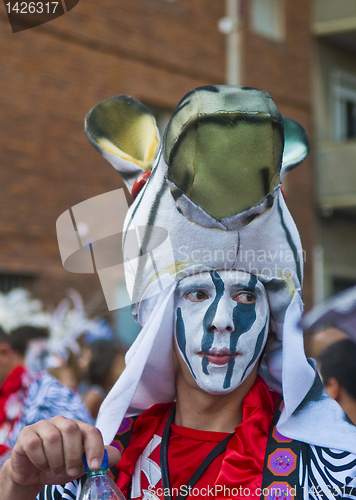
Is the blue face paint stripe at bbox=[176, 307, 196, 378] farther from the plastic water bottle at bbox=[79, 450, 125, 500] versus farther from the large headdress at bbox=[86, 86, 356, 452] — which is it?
the plastic water bottle at bbox=[79, 450, 125, 500]

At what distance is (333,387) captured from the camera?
322cm

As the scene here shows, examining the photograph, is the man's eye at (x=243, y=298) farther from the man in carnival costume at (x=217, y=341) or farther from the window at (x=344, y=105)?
the window at (x=344, y=105)

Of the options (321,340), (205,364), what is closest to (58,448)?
(205,364)

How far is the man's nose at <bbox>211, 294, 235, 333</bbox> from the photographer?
1.78 m

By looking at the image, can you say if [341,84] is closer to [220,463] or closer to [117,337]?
[117,337]

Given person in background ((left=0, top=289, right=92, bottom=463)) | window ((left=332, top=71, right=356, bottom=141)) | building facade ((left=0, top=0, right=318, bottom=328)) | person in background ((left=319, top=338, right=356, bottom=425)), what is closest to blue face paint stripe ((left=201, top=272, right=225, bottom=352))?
person in background ((left=0, top=289, right=92, bottom=463))

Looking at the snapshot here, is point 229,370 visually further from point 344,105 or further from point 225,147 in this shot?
point 344,105

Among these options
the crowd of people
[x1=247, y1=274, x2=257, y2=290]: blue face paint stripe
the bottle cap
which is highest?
[x1=247, y1=274, x2=257, y2=290]: blue face paint stripe

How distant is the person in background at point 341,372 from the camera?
3135 mm

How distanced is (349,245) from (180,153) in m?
10.2

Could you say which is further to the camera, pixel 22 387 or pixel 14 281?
pixel 14 281

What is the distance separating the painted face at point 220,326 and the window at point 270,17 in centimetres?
950

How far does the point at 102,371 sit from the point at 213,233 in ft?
9.67

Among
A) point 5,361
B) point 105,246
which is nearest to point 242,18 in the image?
point 5,361
